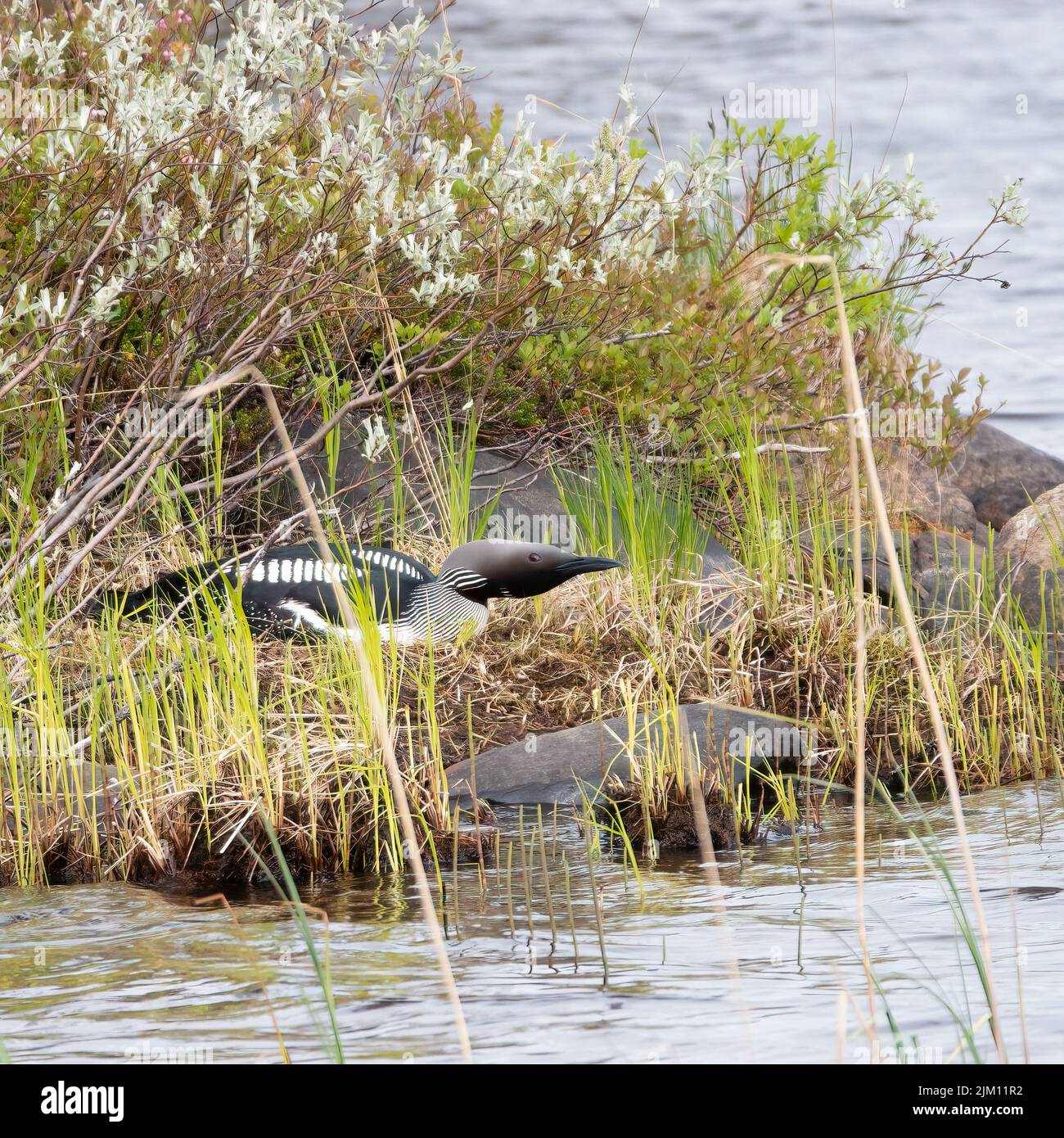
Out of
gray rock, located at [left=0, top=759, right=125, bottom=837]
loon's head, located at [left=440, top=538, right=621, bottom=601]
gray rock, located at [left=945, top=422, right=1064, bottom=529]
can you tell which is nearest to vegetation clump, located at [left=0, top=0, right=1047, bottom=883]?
gray rock, located at [left=0, top=759, right=125, bottom=837]

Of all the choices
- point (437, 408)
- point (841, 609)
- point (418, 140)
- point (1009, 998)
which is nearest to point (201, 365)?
point (437, 408)

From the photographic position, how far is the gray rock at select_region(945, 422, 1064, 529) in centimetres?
1073

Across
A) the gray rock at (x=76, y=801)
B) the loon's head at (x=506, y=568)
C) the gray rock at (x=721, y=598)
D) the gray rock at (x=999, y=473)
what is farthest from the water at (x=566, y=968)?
the gray rock at (x=999, y=473)

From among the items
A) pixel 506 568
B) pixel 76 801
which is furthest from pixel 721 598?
pixel 76 801

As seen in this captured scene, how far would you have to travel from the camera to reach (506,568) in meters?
5.86

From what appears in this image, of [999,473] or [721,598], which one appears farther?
[999,473]

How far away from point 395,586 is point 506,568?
449mm

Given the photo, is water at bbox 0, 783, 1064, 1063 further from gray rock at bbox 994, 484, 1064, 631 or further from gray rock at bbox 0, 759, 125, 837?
gray rock at bbox 994, 484, 1064, 631

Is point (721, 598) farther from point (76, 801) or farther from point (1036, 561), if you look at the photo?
point (76, 801)

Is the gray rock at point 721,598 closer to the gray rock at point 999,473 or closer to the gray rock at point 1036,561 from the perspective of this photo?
the gray rock at point 1036,561

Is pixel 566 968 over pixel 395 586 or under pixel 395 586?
under

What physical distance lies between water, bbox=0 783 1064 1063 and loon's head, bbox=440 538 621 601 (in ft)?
4.34

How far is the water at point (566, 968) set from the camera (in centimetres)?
305

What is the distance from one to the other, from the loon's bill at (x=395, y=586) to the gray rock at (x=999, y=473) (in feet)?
18.6
